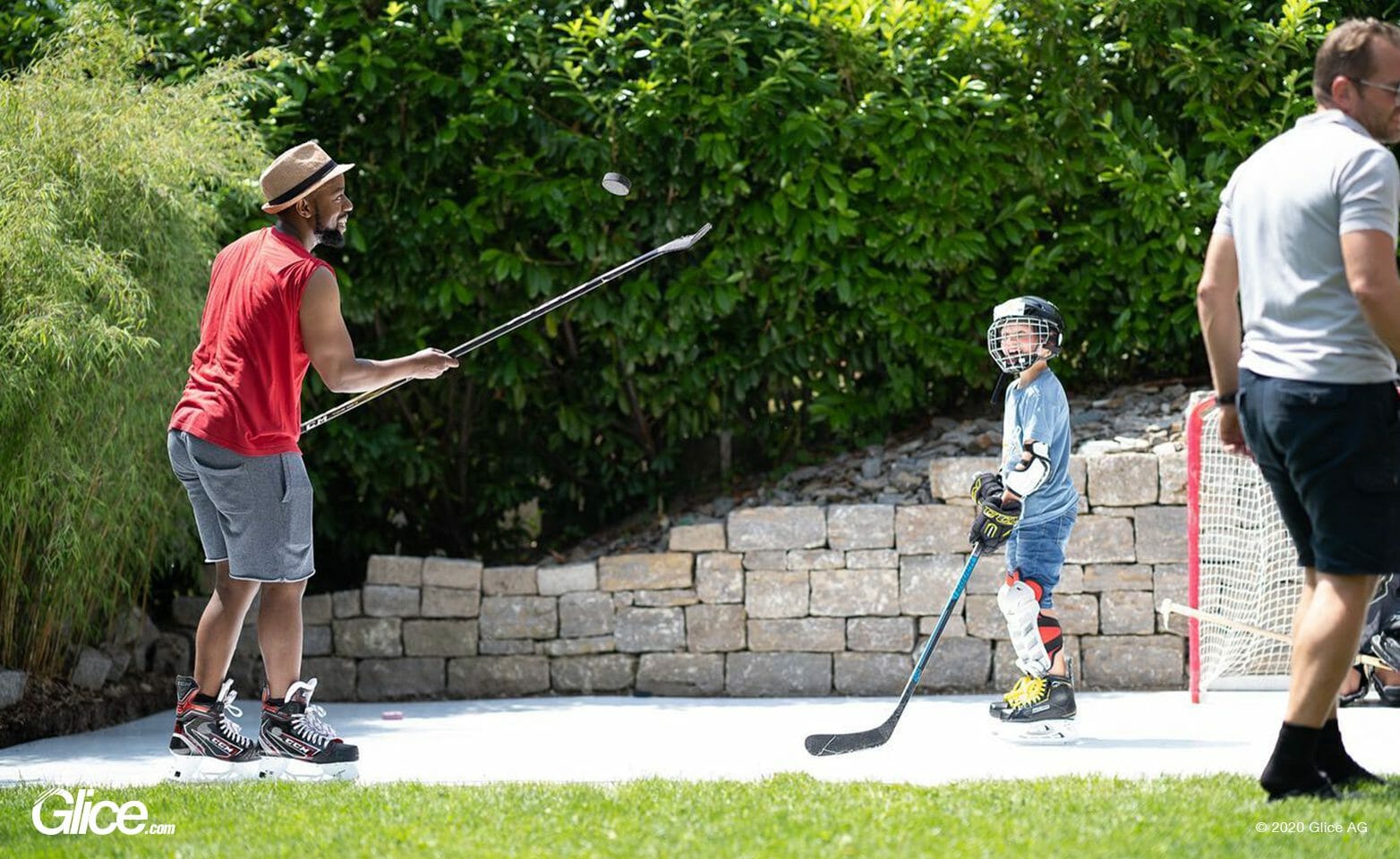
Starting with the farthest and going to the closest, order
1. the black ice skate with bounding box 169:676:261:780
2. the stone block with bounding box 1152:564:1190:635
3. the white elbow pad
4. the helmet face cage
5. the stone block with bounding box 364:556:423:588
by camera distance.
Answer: the stone block with bounding box 364:556:423:588, the stone block with bounding box 1152:564:1190:635, the helmet face cage, the white elbow pad, the black ice skate with bounding box 169:676:261:780

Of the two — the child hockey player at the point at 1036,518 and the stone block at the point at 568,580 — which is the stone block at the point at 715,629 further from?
the child hockey player at the point at 1036,518

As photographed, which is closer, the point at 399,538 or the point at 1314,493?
the point at 1314,493

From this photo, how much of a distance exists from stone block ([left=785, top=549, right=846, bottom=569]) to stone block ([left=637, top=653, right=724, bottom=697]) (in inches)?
20.7

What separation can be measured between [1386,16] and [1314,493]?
179 inches

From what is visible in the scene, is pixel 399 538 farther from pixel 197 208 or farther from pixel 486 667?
pixel 197 208

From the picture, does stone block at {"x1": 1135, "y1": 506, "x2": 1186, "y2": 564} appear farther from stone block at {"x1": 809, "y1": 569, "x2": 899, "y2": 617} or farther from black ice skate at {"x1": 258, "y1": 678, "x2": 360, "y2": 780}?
black ice skate at {"x1": 258, "y1": 678, "x2": 360, "y2": 780}

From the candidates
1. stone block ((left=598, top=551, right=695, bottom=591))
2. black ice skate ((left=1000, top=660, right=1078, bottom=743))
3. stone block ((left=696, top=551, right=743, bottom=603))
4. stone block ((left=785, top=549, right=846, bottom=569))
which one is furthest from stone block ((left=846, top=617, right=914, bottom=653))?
black ice skate ((left=1000, top=660, right=1078, bottom=743))

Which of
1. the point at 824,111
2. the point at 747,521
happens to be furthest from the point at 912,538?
the point at 824,111

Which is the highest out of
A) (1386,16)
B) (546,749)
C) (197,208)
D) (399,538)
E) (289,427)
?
(1386,16)

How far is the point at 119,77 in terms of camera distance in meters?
5.70

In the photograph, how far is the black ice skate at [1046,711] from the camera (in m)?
4.64

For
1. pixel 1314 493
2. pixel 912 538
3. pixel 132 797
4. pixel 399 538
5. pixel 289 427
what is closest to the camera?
pixel 1314 493

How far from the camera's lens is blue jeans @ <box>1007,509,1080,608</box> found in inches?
183

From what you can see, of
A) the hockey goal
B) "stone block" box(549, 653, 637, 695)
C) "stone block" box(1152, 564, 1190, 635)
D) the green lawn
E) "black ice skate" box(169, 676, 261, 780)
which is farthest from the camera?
"stone block" box(549, 653, 637, 695)
